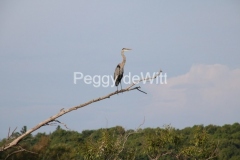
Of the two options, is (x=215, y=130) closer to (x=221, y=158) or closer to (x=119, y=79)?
(x=221, y=158)

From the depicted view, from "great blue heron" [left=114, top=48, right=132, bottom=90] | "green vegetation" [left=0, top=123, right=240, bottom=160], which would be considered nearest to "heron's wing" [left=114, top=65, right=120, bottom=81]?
"great blue heron" [left=114, top=48, right=132, bottom=90]

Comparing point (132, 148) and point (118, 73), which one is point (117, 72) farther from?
point (132, 148)

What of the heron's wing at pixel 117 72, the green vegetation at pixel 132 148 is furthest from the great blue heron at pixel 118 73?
the green vegetation at pixel 132 148

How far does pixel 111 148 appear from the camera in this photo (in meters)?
21.3

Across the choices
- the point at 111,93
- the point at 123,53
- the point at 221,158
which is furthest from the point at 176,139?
the point at 221,158

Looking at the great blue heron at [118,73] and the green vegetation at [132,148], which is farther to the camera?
the green vegetation at [132,148]

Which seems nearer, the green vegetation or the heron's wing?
the heron's wing

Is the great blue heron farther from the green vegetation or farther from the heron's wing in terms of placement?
the green vegetation

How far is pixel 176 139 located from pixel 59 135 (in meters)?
37.6

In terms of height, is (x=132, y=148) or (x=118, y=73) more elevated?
(x=118, y=73)

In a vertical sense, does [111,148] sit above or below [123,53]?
below

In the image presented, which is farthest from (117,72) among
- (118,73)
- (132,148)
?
(132,148)

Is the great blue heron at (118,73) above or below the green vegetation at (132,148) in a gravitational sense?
above

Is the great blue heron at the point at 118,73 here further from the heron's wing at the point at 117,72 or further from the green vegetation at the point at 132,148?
the green vegetation at the point at 132,148
